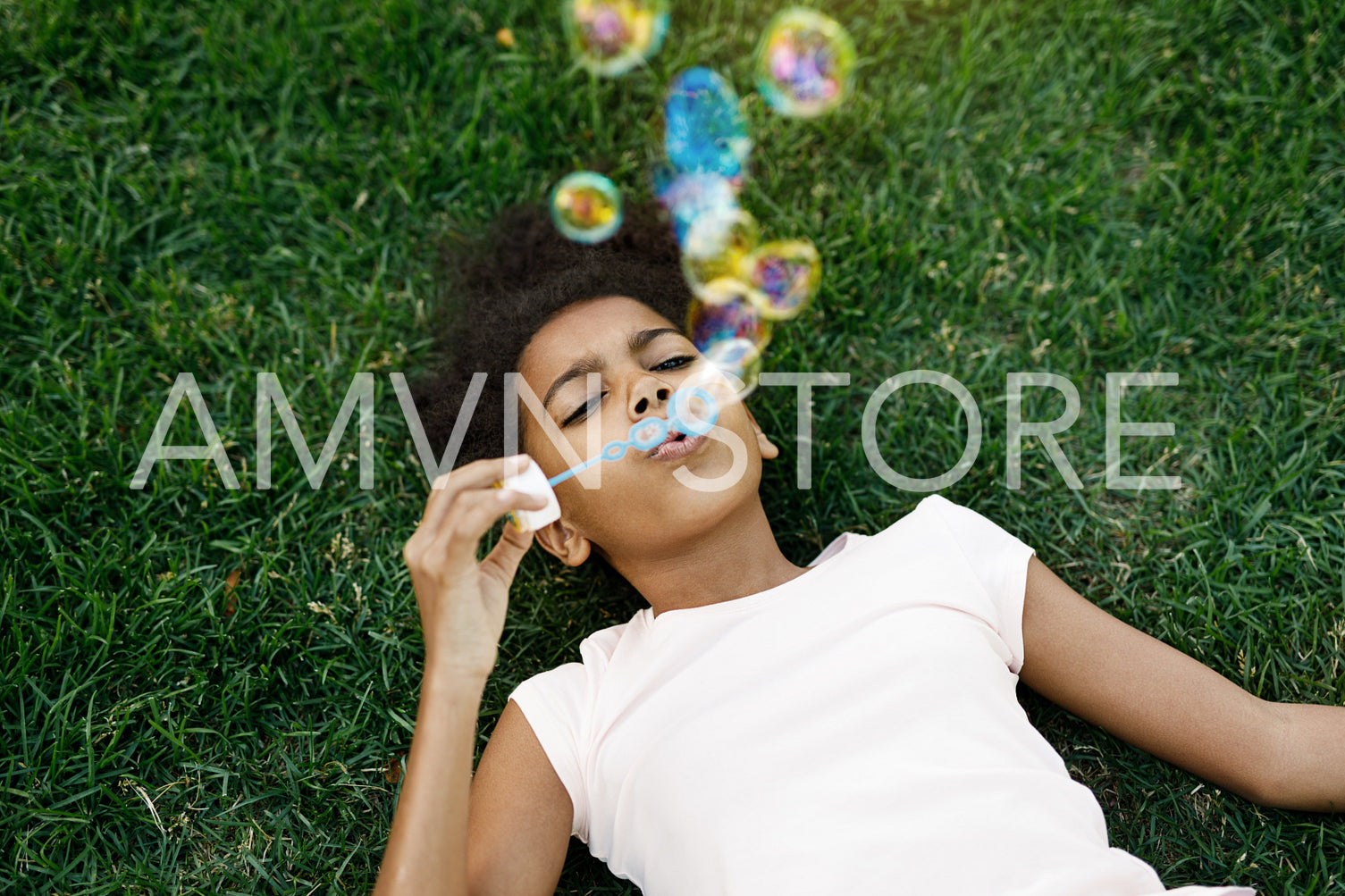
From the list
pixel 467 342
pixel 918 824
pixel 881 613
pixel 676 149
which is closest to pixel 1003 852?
pixel 918 824

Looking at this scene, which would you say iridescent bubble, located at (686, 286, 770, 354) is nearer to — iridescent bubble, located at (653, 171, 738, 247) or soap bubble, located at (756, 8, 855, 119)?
iridescent bubble, located at (653, 171, 738, 247)

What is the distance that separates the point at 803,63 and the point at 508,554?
Answer: 1.87 m

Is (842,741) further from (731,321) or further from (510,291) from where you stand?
(510,291)

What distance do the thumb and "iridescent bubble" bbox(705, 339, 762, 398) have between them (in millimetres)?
672

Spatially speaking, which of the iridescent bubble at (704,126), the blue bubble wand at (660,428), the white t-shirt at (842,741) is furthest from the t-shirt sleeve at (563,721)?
the iridescent bubble at (704,126)

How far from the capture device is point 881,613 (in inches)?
73.3

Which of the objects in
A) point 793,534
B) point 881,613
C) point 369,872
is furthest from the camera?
point 793,534

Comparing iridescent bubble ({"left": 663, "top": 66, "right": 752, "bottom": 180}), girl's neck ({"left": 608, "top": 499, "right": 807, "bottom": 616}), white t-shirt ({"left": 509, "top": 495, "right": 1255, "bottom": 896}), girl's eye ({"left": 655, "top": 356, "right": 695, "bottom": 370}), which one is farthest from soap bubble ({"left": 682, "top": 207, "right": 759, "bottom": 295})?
white t-shirt ({"left": 509, "top": 495, "right": 1255, "bottom": 896})

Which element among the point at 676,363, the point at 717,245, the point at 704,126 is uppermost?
the point at 704,126

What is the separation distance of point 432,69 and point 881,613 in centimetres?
204

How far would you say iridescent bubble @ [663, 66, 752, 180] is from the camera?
107 inches

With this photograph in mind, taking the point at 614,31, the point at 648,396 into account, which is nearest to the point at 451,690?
the point at 648,396

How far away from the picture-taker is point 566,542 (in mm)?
2074

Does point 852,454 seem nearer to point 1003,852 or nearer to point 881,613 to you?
point 881,613
